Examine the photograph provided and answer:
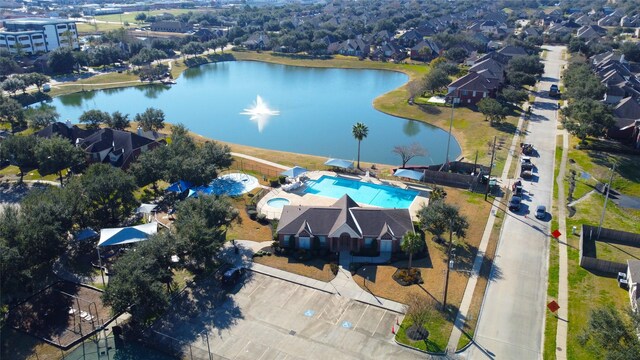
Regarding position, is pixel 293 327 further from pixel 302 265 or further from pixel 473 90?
pixel 473 90

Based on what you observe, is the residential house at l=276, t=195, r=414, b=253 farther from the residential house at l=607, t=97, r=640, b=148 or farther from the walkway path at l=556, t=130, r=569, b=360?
the residential house at l=607, t=97, r=640, b=148

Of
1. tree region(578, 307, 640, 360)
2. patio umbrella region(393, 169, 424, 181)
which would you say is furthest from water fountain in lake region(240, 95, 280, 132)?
tree region(578, 307, 640, 360)

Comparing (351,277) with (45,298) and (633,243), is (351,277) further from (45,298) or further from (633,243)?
(633,243)

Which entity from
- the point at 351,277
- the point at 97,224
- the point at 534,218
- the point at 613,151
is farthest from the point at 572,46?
the point at 97,224

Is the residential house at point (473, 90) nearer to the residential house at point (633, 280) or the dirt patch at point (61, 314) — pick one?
the residential house at point (633, 280)

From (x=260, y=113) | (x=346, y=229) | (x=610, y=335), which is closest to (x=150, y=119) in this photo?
(x=260, y=113)

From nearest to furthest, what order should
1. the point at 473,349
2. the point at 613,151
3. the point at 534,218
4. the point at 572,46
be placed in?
the point at 473,349 → the point at 534,218 → the point at 613,151 → the point at 572,46
